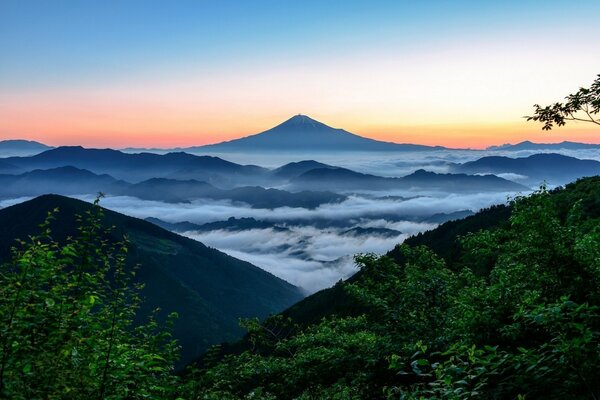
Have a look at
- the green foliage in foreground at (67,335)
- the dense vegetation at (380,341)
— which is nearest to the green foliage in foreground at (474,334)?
the dense vegetation at (380,341)

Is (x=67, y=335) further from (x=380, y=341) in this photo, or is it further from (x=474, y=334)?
(x=380, y=341)

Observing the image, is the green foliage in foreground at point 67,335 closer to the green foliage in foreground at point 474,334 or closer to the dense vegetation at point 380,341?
the dense vegetation at point 380,341

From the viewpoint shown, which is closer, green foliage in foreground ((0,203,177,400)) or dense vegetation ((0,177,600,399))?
dense vegetation ((0,177,600,399))

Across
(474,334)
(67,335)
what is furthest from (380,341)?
(67,335)

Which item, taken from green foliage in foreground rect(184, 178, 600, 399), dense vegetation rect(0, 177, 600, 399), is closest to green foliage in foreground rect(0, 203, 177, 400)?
dense vegetation rect(0, 177, 600, 399)

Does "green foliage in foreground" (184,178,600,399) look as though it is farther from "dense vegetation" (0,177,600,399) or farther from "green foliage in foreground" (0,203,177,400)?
"green foliage in foreground" (0,203,177,400)

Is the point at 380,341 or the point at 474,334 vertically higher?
the point at 474,334

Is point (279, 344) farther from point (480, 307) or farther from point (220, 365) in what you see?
point (480, 307)
